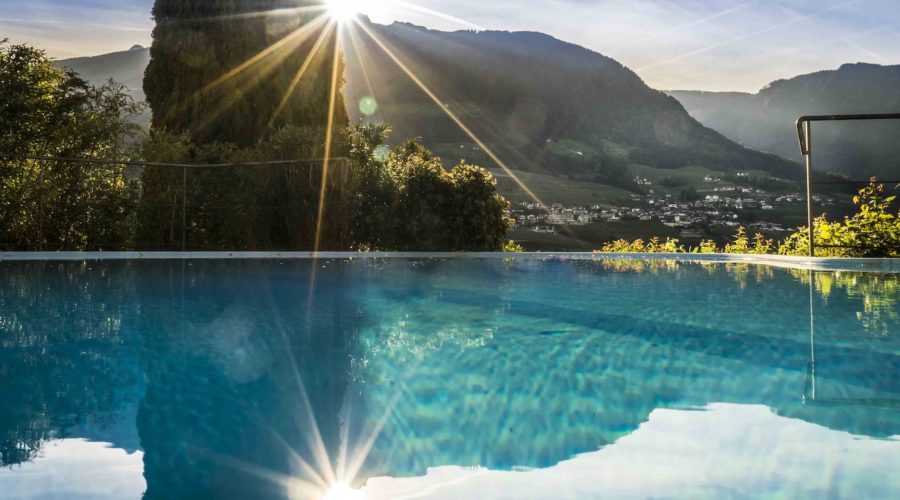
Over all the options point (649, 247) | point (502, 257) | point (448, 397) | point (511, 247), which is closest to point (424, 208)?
point (502, 257)

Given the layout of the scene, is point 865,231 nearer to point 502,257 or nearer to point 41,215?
point 502,257

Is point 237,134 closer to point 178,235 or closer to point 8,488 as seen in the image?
point 178,235

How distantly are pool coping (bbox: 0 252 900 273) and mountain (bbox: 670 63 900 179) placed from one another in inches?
2320

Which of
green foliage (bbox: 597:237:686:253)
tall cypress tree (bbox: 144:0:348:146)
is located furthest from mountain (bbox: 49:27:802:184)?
green foliage (bbox: 597:237:686:253)

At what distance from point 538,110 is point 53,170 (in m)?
54.4

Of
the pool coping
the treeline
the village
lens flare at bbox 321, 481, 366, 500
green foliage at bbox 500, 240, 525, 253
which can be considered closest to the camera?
lens flare at bbox 321, 481, 366, 500

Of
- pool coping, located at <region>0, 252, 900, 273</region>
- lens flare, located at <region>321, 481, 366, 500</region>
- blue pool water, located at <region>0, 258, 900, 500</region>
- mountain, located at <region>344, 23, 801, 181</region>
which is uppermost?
mountain, located at <region>344, 23, 801, 181</region>

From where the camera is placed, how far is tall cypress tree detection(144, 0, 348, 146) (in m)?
16.2

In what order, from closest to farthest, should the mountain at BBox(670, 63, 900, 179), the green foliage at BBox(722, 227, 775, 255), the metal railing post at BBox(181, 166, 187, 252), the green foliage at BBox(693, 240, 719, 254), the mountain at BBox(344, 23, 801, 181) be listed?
the metal railing post at BBox(181, 166, 187, 252) → the green foliage at BBox(722, 227, 775, 255) → the green foliage at BBox(693, 240, 719, 254) → the mountain at BBox(344, 23, 801, 181) → the mountain at BBox(670, 63, 900, 179)

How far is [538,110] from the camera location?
2489 inches

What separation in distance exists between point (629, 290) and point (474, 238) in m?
6.09

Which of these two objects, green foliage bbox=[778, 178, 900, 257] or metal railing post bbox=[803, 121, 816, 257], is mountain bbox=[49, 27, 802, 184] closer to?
green foliage bbox=[778, 178, 900, 257]

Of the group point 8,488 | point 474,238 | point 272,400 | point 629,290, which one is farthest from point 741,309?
point 474,238

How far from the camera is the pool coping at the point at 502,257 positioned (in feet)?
31.4
